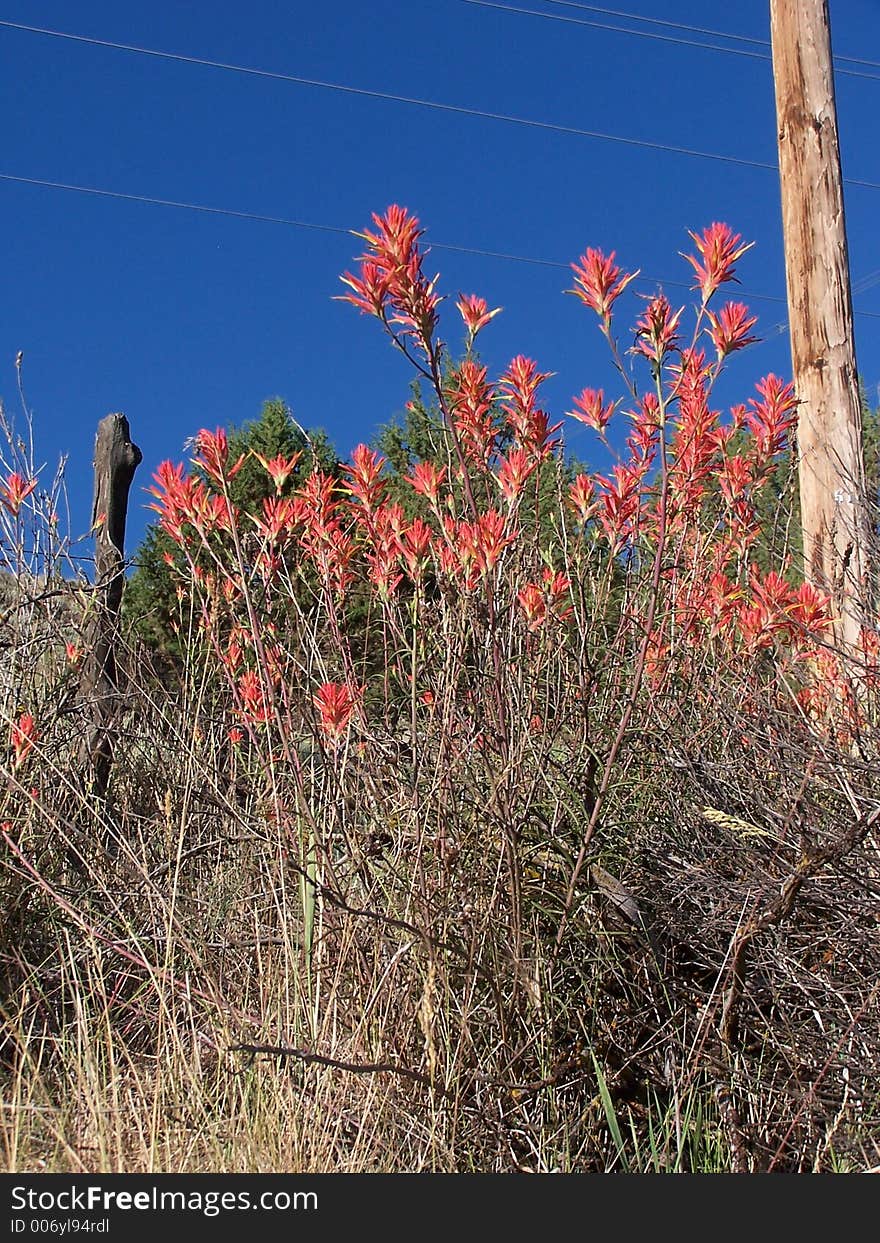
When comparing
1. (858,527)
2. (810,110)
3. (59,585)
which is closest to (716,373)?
(858,527)

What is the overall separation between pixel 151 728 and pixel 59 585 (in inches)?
28.2

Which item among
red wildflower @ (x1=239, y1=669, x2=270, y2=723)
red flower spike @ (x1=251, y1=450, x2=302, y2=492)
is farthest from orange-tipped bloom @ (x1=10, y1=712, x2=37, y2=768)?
red flower spike @ (x1=251, y1=450, x2=302, y2=492)

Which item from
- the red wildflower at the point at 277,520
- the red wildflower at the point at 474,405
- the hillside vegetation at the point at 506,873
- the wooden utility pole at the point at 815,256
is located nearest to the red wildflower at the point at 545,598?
the hillside vegetation at the point at 506,873

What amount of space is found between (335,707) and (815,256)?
375 centimetres

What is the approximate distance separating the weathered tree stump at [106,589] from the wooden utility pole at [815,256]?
2939 millimetres

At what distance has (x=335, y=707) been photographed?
8.34 feet

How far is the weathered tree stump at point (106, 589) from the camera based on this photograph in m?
3.78

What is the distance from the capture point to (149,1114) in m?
2.21

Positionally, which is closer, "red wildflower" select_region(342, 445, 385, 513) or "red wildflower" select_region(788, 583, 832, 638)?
"red wildflower" select_region(342, 445, 385, 513)

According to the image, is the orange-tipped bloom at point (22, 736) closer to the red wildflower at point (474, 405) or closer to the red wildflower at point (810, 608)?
the red wildflower at point (474, 405)

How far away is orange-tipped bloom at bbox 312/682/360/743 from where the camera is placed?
2.54 metres

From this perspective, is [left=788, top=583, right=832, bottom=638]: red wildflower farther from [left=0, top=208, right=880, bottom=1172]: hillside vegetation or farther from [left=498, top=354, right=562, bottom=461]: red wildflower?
[left=498, top=354, right=562, bottom=461]: red wildflower

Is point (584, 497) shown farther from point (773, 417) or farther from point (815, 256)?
point (815, 256)

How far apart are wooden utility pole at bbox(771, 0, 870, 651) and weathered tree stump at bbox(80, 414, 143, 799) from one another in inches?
116
